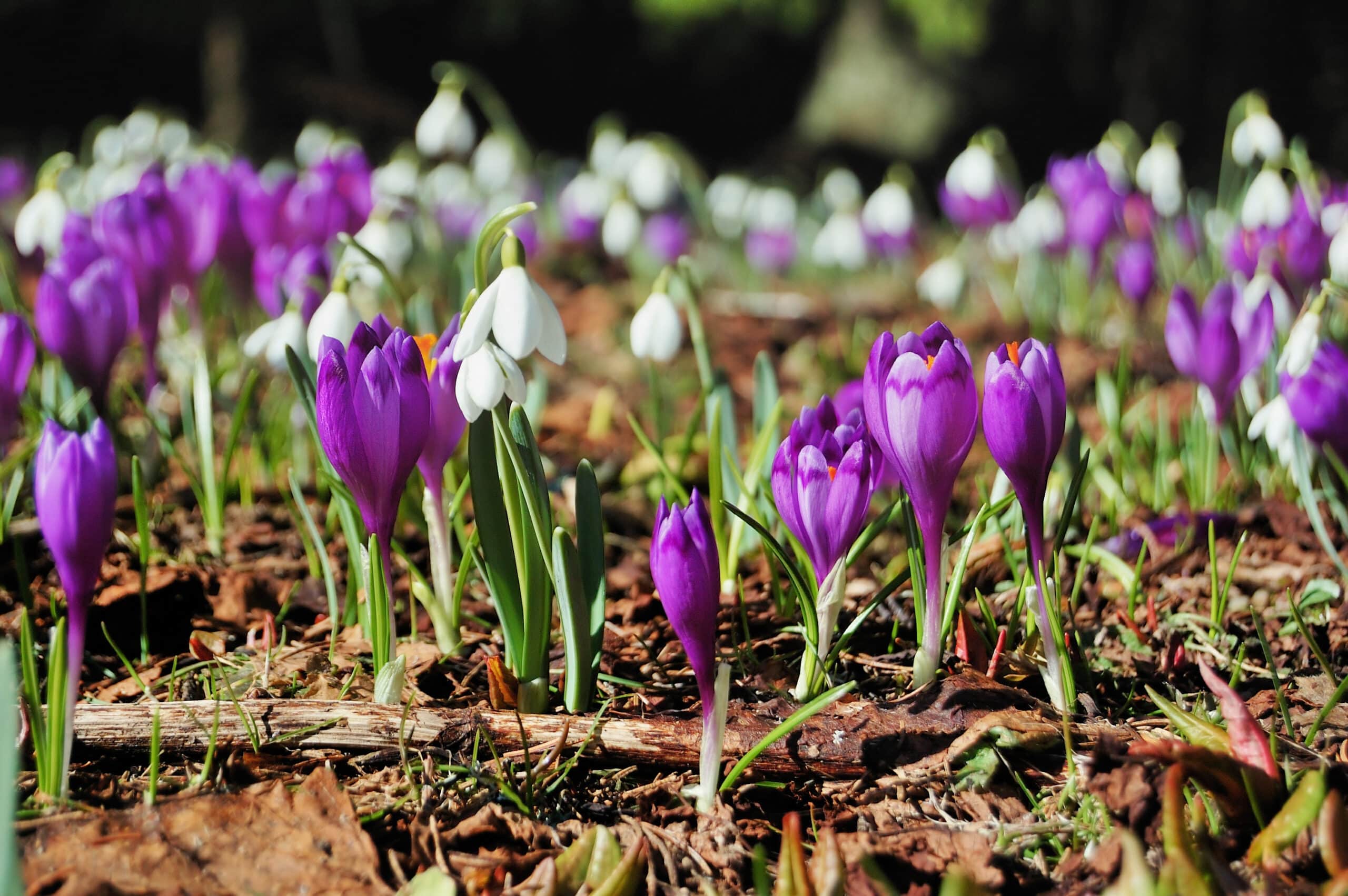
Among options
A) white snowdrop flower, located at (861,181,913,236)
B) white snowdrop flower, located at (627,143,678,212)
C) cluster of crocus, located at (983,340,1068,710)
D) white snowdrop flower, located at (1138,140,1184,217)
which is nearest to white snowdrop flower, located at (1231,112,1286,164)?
white snowdrop flower, located at (1138,140,1184,217)

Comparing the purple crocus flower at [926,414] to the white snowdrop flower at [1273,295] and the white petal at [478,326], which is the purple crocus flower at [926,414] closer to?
the white petal at [478,326]

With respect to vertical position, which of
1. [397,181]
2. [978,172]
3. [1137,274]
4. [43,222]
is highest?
[397,181]

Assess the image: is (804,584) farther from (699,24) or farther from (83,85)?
(83,85)

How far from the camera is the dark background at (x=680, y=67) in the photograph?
7.78 metres

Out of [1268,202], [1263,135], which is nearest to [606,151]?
[1263,135]

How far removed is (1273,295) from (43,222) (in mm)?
2597

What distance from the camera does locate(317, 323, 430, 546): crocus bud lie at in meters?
1.21

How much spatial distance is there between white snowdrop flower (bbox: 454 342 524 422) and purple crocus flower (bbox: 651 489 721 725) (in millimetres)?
208

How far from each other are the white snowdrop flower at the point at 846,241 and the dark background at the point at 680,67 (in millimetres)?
3071

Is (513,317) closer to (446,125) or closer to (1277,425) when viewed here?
(1277,425)

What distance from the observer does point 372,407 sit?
1224 mm

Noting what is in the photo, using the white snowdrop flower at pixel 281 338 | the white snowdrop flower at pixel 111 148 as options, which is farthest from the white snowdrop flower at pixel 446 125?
the white snowdrop flower at pixel 281 338

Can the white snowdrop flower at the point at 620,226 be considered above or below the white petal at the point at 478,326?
above

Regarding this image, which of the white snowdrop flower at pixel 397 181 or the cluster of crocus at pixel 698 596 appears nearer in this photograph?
the cluster of crocus at pixel 698 596
